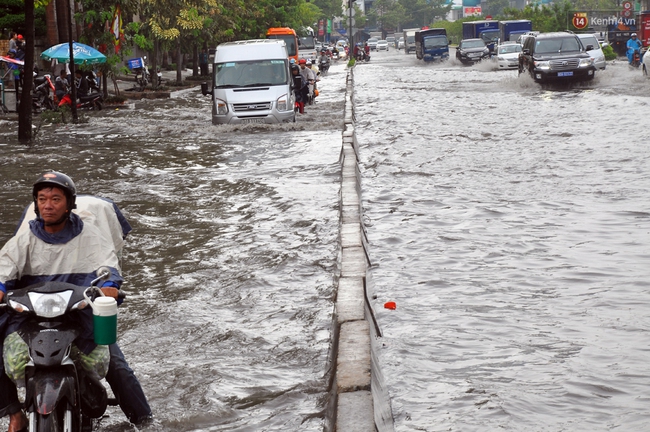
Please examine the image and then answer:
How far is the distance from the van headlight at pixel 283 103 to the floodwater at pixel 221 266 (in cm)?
290

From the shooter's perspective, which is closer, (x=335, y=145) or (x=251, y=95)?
(x=335, y=145)

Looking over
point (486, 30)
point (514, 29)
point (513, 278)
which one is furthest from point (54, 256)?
point (486, 30)

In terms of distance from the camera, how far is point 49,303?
14.4ft

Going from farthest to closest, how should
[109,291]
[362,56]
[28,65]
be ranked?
[362,56] < [28,65] < [109,291]

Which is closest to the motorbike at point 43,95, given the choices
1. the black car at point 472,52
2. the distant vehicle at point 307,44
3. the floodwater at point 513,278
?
the floodwater at point 513,278

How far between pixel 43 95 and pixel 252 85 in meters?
8.27

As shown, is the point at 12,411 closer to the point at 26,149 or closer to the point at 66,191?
the point at 66,191

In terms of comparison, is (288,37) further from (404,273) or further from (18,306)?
(18,306)

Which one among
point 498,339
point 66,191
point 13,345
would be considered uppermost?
point 66,191

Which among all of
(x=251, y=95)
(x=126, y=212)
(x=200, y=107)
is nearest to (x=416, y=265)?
(x=126, y=212)

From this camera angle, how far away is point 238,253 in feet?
32.2

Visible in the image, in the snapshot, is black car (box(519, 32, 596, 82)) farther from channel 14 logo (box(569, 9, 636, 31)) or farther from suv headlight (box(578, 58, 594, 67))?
channel 14 logo (box(569, 9, 636, 31))

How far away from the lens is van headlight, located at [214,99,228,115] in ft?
77.2

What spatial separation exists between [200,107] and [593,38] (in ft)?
61.6
